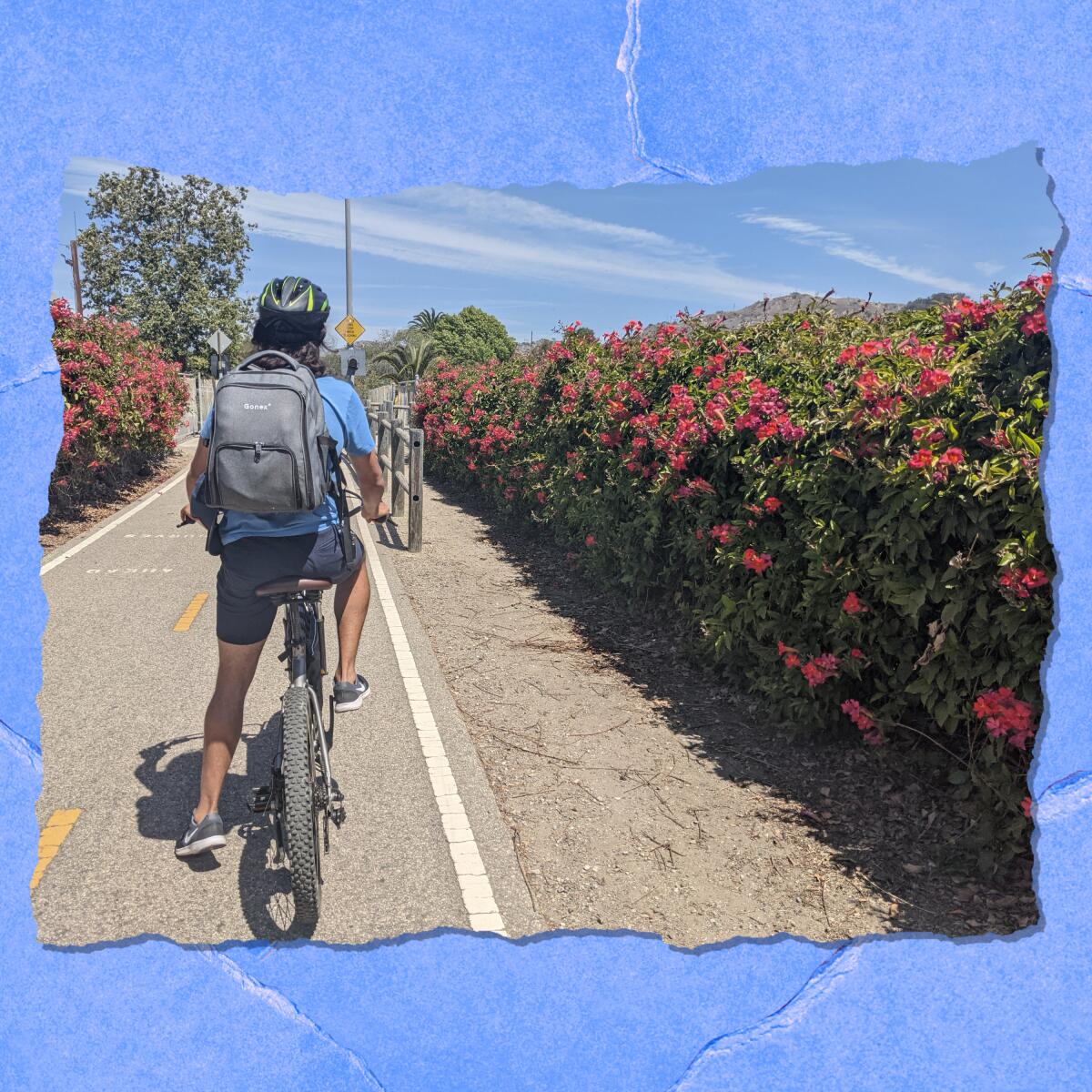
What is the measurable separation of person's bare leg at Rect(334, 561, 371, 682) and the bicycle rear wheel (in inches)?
22.2

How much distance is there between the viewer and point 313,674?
3.27 m

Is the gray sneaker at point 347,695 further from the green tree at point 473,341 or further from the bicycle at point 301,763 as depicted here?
the green tree at point 473,341

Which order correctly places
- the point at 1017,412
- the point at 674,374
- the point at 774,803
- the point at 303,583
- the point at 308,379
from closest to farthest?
the point at 308,379 < the point at 303,583 < the point at 1017,412 < the point at 774,803 < the point at 674,374

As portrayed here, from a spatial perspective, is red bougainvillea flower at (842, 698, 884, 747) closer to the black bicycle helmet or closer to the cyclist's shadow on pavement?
the cyclist's shadow on pavement

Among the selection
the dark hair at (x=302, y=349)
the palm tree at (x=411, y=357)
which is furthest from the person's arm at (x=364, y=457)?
the palm tree at (x=411, y=357)

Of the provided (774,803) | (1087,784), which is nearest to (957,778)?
(774,803)

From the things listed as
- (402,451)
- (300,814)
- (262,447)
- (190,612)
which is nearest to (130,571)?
(190,612)

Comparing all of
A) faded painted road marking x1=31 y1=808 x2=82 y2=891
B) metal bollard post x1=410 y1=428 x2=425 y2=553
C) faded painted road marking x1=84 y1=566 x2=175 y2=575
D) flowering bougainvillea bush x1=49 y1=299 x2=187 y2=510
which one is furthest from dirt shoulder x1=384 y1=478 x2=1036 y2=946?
flowering bougainvillea bush x1=49 y1=299 x2=187 y2=510

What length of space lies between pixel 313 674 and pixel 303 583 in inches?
22.9

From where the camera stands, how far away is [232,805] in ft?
12.8

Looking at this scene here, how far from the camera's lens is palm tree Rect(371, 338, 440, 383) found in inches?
770

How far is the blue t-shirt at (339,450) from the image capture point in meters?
2.75

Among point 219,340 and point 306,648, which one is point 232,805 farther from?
point 219,340

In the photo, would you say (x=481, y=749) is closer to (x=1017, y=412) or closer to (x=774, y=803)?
(x=774, y=803)
